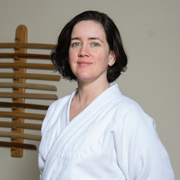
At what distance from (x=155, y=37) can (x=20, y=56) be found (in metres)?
1.20

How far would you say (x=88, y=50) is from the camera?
3.59ft

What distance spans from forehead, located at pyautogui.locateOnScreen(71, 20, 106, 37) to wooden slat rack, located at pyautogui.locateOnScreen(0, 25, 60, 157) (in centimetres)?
119

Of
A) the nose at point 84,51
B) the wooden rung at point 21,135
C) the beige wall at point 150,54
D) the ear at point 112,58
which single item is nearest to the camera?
the nose at point 84,51

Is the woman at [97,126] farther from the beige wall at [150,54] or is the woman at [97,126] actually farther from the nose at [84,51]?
the beige wall at [150,54]

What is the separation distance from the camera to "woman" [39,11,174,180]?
0.93 meters

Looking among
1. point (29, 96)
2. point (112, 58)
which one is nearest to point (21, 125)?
point (29, 96)

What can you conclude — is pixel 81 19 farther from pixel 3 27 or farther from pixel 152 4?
pixel 3 27

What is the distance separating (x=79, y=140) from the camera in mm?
1042

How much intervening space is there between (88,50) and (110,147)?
401mm

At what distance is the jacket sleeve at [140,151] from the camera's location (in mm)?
917

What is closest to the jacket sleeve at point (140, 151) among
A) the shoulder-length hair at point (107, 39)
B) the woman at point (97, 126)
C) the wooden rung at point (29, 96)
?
the woman at point (97, 126)

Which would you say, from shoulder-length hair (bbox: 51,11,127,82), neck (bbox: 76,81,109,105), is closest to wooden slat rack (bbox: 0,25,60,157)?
shoulder-length hair (bbox: 51,11,127,82)

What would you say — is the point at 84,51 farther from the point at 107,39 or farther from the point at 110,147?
the point at 110,147

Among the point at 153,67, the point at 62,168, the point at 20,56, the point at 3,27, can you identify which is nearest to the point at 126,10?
the point at 153,67
